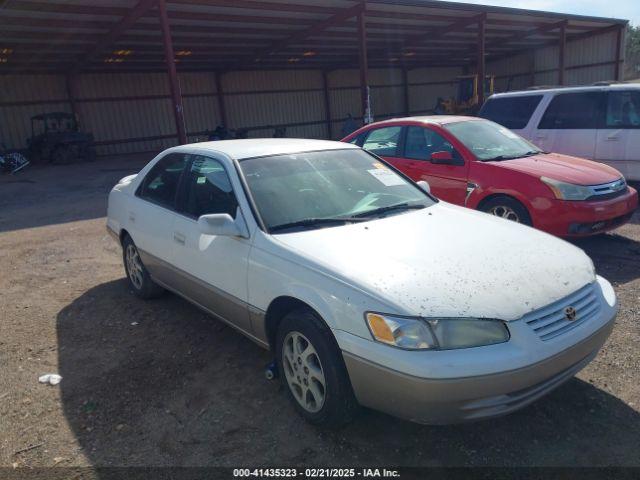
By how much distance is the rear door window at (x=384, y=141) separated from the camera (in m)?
6.42

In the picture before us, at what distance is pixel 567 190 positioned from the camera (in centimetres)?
511

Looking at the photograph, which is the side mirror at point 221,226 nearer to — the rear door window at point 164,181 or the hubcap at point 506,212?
the rear door window at point 164,181

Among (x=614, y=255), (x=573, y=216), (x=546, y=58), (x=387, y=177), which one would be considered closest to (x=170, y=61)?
(x=387, y=177)

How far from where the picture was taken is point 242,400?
3061mm

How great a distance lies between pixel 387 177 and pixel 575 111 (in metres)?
5.41

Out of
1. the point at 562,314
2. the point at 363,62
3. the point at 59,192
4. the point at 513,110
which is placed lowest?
the point at 59,192

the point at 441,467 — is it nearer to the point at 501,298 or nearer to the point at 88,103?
the point at 501,298

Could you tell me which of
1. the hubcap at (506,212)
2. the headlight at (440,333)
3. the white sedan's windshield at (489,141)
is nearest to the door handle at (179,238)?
the headlight at (440,333)

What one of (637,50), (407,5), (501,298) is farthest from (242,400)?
(637,50)

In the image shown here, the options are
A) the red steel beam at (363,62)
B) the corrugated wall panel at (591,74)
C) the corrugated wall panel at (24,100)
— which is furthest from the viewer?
the corrugated wall panel at (591,74)

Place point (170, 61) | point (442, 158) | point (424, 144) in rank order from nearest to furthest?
point (442, 158) → point (424, 144) → point (170, 61)

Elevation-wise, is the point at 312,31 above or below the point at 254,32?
below

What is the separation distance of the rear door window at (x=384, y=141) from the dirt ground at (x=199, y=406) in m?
2.83

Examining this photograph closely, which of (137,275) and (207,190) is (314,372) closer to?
(207,190)
